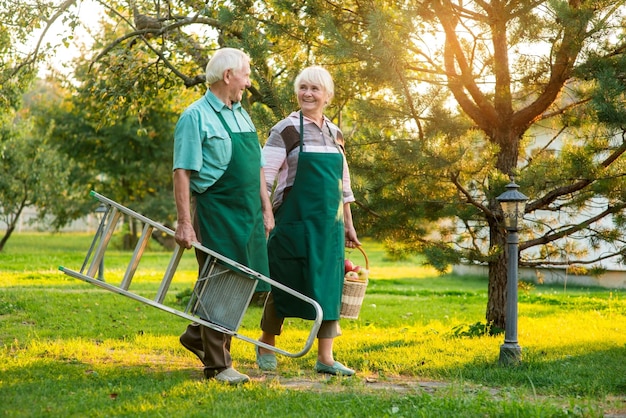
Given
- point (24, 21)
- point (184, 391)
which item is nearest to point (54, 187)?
point (24, 21)

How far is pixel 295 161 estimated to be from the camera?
530 cm

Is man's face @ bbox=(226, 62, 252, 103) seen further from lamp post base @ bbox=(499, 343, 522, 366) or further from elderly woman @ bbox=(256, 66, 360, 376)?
lamp post base @ bbox=(499, 343, 522, 366)

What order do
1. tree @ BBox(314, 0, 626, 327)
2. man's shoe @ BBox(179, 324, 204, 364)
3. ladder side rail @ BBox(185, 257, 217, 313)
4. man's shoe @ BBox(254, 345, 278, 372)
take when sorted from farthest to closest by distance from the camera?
tree @ BBox(314, 0, 626, 327)
man's shoe @ BBox(254, 345, 278, 372)
man's shoe @ BBox(179, 324, 204, 364)
ladder side rail @ BBox(185, 257, 217, 313)

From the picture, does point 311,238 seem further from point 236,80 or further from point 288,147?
point 236,80

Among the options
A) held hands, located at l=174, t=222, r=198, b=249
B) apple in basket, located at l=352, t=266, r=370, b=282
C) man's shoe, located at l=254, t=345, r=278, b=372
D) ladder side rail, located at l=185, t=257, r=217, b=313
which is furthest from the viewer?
apple in basket, located at l=352, t=266, r=370, b=282

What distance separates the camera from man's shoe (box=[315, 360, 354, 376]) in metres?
5.29

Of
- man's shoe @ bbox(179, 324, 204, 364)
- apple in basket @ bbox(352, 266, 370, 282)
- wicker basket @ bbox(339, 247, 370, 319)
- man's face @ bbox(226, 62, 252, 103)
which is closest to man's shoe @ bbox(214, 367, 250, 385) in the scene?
man's shoe @ bbox(179, 324, 204, 364)

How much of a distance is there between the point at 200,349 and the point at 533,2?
12.2ft

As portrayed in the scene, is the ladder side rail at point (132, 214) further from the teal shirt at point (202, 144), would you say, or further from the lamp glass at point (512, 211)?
the lamp glass at point (512, 211)

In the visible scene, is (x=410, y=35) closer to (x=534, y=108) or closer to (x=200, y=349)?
(x=534, y=108)

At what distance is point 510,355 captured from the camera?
19.0ft

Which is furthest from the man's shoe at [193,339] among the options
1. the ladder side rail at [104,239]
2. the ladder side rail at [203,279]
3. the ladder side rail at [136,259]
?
the ladder side rail at [104,239]

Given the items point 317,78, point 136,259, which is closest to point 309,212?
point 317,78

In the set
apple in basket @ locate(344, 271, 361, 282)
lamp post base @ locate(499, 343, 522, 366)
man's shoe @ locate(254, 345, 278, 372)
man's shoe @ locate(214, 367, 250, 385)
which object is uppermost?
apple in basket @ locate(344, 271, 361, 282)
